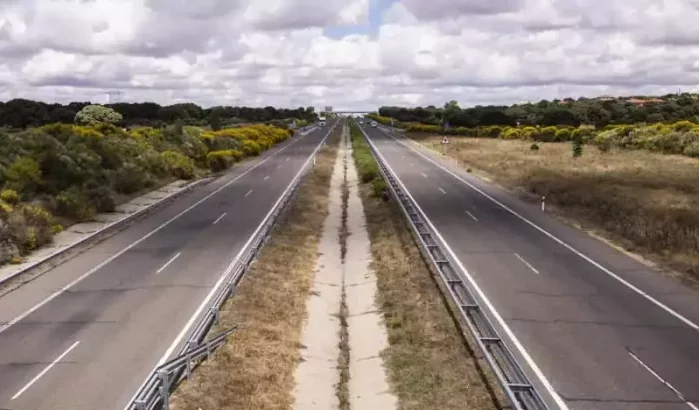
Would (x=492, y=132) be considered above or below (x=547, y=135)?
below

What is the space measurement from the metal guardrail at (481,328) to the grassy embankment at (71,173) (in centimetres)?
1527

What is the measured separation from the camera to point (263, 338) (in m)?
20.2

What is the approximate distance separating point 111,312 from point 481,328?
9928 millimetres

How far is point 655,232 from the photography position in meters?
31.6

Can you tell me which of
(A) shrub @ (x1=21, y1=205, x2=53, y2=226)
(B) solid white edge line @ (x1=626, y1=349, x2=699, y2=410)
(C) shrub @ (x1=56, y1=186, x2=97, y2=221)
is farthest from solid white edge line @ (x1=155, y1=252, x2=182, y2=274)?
(B) solid white edge line @ (x1=626, y1=349, x2=699, y2=410)

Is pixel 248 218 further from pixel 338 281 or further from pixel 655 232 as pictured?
pixel 655 232

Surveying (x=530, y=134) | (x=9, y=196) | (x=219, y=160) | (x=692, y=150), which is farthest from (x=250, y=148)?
(x=9, y=196)

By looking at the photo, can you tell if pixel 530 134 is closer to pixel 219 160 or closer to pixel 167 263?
pixel 219 160

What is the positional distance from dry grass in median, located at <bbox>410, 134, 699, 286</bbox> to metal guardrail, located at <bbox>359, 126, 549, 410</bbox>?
310 inches

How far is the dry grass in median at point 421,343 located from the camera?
1586 centimetres

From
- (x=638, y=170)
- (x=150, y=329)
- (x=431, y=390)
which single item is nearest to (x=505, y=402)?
(x=431, y=390)

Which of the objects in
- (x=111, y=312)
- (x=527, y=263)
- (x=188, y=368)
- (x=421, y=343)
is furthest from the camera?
(x=527, y=263)

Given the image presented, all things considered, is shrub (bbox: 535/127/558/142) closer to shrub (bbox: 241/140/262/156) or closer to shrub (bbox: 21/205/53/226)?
shrub (bbox: 241/140/262/156)

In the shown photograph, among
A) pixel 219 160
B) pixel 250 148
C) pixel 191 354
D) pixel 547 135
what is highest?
pixel 191 354
